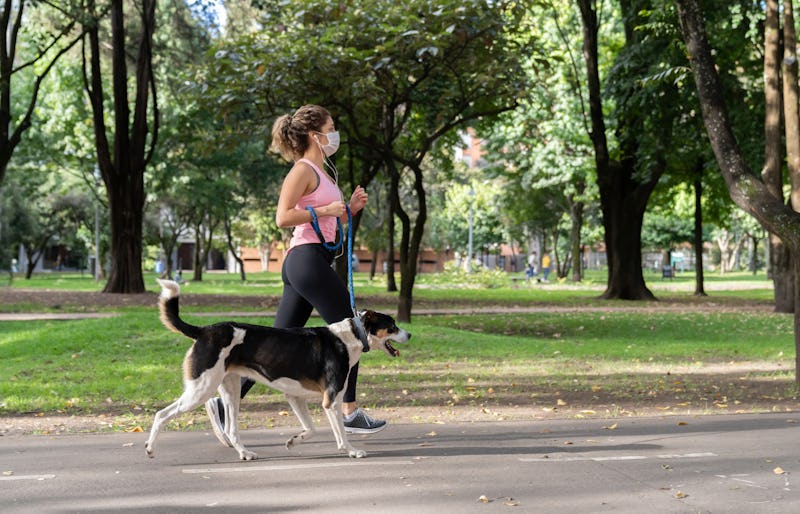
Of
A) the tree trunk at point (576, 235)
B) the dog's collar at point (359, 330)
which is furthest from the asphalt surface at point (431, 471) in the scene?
the tree trunk at point (576, 235)

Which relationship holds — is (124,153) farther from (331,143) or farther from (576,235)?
(576,235)

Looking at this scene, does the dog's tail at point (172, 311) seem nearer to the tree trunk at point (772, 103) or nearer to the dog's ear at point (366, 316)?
the dog's ear at point (366, 316)

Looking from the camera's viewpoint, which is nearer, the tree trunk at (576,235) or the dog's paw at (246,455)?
the dog's paw at (246,455)

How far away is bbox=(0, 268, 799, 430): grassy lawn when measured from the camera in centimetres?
959

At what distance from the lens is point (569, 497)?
5605 mm

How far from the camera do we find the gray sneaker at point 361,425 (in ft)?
23.9

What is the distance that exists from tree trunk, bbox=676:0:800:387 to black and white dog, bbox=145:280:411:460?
220 inches

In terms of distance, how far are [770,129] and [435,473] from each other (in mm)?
8063

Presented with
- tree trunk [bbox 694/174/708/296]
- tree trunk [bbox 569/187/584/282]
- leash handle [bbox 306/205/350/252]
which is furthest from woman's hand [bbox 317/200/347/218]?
tree trunk [bbox 569/187/584/282]

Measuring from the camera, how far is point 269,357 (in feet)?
20.6

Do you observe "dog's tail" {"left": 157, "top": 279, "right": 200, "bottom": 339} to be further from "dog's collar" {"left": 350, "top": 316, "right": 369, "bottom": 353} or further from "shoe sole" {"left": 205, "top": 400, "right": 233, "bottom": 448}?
"dog's collar" {"left": 350, "top": 316, "right": 369, "bottom": 353}

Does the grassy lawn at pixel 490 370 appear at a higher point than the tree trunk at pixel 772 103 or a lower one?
lower

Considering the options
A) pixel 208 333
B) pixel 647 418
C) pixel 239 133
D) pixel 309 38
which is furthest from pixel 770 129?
pixel 239 133

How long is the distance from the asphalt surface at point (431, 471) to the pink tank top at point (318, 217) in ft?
4.87
